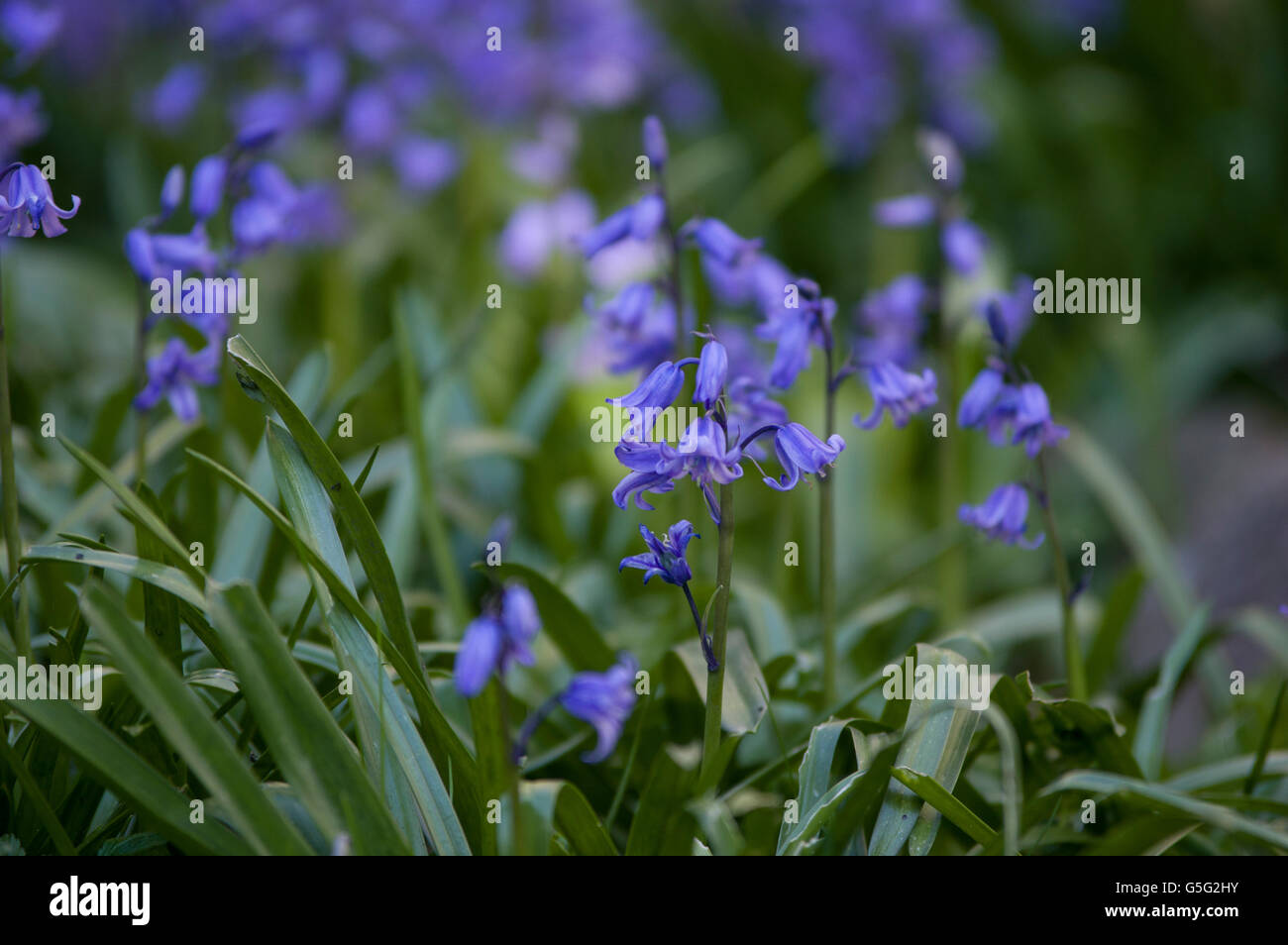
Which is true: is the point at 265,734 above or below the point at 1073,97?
below

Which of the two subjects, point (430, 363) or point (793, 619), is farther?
point (430, 363)

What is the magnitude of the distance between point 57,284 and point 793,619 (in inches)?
147

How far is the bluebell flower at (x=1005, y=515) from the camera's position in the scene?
224 cm

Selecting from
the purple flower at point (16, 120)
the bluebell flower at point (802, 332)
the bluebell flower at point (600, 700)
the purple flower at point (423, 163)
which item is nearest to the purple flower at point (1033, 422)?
the bluebell flower at point (802, 332)

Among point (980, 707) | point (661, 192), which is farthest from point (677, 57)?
point (980, 707)

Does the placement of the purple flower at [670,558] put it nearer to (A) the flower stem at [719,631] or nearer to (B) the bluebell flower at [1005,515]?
(A) the flower stem at [719,631]

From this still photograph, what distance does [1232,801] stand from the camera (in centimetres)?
211

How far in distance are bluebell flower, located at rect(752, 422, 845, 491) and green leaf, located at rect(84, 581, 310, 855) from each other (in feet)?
3.05

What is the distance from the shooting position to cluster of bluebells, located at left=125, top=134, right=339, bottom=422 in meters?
2.33

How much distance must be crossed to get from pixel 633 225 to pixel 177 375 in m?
1.05

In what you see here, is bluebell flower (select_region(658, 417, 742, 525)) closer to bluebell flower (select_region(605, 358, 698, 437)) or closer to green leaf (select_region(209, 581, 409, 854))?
bluebell flower (select_region(605, 358, 698, 437))

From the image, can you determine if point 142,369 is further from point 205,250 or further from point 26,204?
point 26,204

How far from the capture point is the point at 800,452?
1715 mm

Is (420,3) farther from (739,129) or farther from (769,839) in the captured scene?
(769,839)
